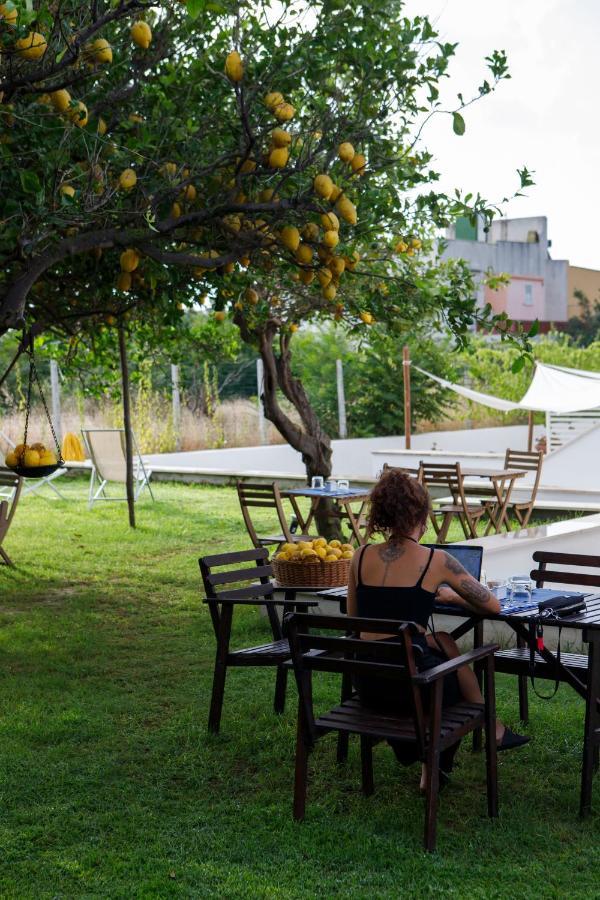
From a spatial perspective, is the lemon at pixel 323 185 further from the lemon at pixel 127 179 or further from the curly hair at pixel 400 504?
the curly hair at pixel 400 504

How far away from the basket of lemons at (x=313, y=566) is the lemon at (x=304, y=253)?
145 centimetres

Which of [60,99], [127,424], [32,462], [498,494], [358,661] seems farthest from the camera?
[127,424]

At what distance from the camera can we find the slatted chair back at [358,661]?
3072 mm

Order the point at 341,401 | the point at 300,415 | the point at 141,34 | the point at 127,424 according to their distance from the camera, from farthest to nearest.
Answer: the point at 341,401
the point at 127,424
the point at 300,415
the point at 141,34

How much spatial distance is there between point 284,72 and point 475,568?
9.04ft

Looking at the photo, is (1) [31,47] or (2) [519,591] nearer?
(1) [31,47]

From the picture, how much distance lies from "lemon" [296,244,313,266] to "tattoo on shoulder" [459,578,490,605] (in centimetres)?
203

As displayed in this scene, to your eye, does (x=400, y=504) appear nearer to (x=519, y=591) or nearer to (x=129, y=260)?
(x=519, y=591)

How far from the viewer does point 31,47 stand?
356 centimetres

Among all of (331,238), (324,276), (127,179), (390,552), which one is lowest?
(390,552)

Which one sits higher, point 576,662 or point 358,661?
point 358,661

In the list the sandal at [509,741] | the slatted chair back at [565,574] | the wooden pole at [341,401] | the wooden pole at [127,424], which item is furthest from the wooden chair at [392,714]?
the wooden pole at [341,401]

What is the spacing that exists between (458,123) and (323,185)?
66 centimetres

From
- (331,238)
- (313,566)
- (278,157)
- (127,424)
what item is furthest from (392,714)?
(127,424)
